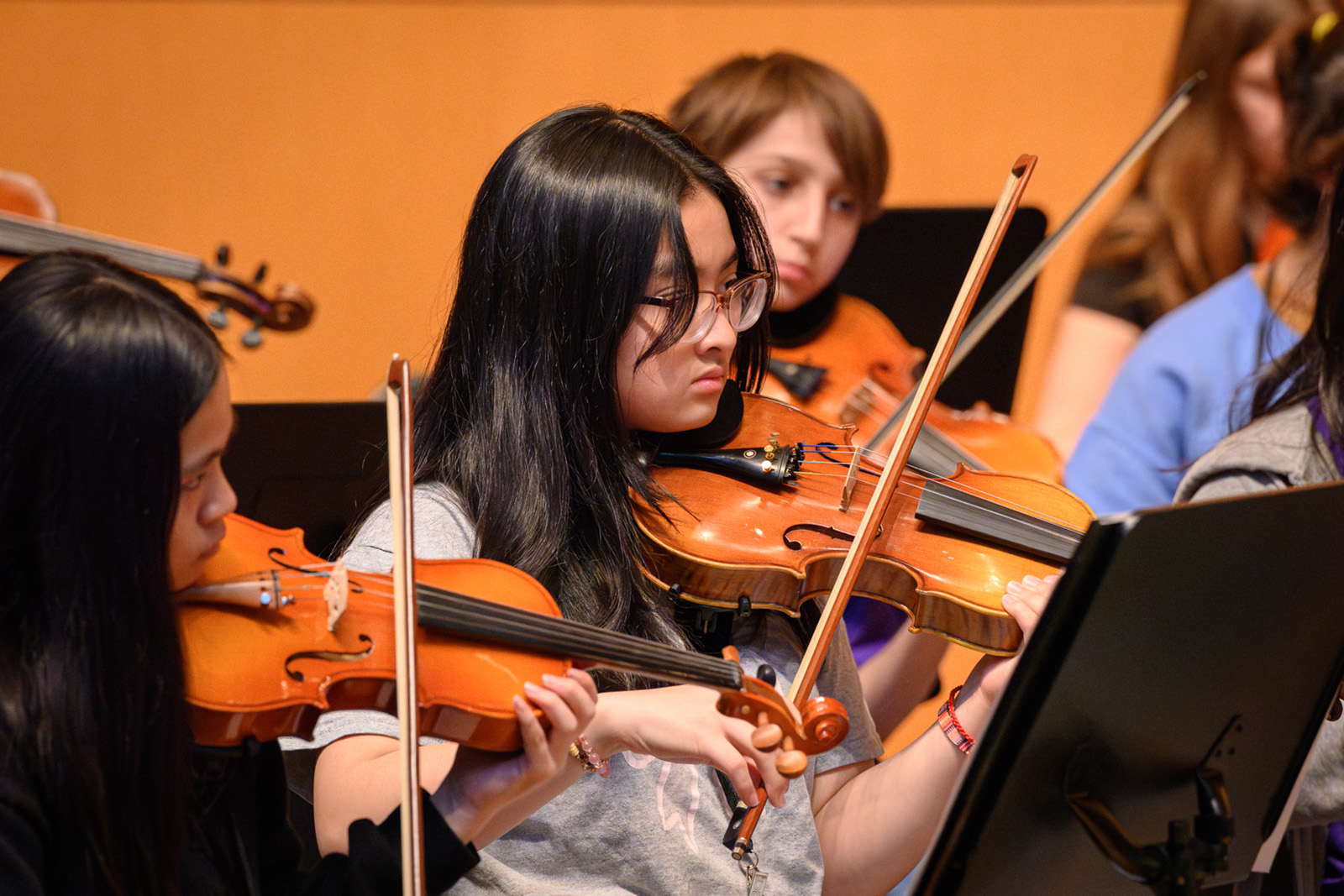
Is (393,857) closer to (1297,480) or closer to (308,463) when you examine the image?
(308,463)

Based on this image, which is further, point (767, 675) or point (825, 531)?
point (825, 531)

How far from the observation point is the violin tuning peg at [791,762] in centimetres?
75

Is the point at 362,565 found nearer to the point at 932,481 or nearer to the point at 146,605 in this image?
the point at 146,605

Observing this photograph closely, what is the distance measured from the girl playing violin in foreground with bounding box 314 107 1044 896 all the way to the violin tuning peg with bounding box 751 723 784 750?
160mm

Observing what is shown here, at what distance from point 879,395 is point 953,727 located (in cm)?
67

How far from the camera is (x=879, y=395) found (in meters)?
1.59

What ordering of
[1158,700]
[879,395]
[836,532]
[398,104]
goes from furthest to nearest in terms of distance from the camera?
1. [398,104]
2. [879,395]
3. [836,532]
4. [1158,700]

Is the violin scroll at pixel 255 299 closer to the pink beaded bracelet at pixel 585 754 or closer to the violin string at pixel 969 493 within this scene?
the violin string at pixel 969 493

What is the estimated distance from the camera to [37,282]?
0.69 meters

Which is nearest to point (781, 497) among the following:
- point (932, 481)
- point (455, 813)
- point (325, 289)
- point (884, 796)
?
point (932, 481)

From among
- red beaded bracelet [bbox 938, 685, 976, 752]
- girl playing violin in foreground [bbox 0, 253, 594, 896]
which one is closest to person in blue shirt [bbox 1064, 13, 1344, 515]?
red beaded bracelet [bbox 938, 685, 976, 752]

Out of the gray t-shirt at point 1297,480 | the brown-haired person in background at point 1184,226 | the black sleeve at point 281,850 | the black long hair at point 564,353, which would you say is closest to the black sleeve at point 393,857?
the black sleeve at point 281,850

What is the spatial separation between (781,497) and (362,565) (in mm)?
341

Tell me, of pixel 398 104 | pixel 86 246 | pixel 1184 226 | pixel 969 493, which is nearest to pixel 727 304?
pixel 969 493
